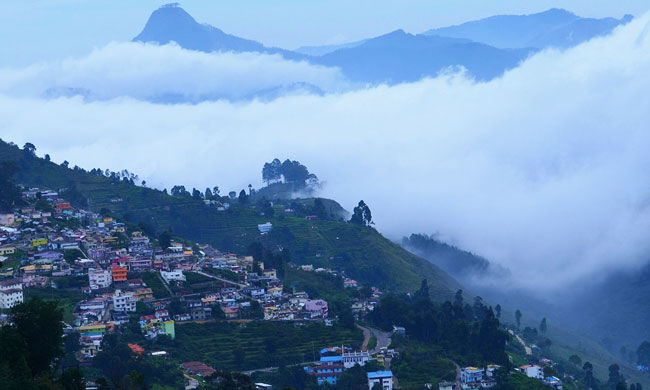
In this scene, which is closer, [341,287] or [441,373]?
[441,373]

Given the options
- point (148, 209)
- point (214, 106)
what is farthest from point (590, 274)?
point (214, 106)

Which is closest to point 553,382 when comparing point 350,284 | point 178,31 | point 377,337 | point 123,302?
point 377,337

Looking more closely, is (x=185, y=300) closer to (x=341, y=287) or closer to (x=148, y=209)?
(x=341, y=287)

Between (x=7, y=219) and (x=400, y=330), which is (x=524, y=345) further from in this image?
(x=7, y=219)

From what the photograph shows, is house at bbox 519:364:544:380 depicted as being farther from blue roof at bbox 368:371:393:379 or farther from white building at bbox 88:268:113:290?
white building at bbox 88:268:113:290

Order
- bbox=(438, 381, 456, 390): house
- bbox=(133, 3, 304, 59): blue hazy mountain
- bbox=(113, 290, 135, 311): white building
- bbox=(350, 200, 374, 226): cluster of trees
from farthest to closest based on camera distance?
bbox=(133, 3, 304, 59): blue hazy mountain → bbox=(350, 200, 374, 226): cluster of trees → bbox=(113, 290, 135, 311): white building → bbox=(438, 381, 456, 390): house

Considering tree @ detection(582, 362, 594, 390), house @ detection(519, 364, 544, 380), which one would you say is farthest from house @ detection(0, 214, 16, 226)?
tree @ detection(582, 362, 594, 390)

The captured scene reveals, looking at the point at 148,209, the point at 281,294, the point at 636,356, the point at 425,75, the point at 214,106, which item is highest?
the point at 425,75
